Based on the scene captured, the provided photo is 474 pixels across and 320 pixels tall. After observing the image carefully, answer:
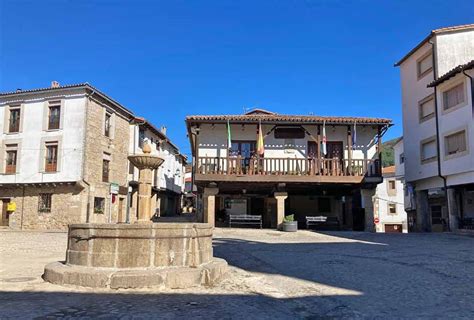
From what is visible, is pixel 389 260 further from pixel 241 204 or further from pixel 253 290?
pixel 241 204

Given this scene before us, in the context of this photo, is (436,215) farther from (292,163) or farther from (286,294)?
(286,294)

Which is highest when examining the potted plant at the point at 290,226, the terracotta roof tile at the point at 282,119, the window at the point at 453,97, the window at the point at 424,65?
the window at the point at 424,65

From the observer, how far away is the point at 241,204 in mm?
25234

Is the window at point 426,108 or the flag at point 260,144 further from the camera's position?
the window at point 426,108

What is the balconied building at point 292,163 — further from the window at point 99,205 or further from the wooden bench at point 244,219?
the window at point 99,205

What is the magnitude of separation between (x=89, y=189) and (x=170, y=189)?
13691 millimetres

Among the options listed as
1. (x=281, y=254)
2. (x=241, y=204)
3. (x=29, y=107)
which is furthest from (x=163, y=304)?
(x=29, y=107)

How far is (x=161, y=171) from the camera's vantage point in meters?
36.6

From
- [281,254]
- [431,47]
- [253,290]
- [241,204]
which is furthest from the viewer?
[241,204]

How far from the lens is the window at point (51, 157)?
25953 mm

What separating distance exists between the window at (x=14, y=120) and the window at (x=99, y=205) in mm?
6962

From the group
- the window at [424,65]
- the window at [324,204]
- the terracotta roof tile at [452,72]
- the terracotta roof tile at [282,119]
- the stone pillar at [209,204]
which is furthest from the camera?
the window at [324,204]

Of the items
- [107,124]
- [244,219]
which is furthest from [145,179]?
[107,124]

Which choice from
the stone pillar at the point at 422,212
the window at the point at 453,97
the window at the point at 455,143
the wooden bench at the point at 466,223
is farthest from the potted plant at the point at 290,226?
the window at the point at 453,97
